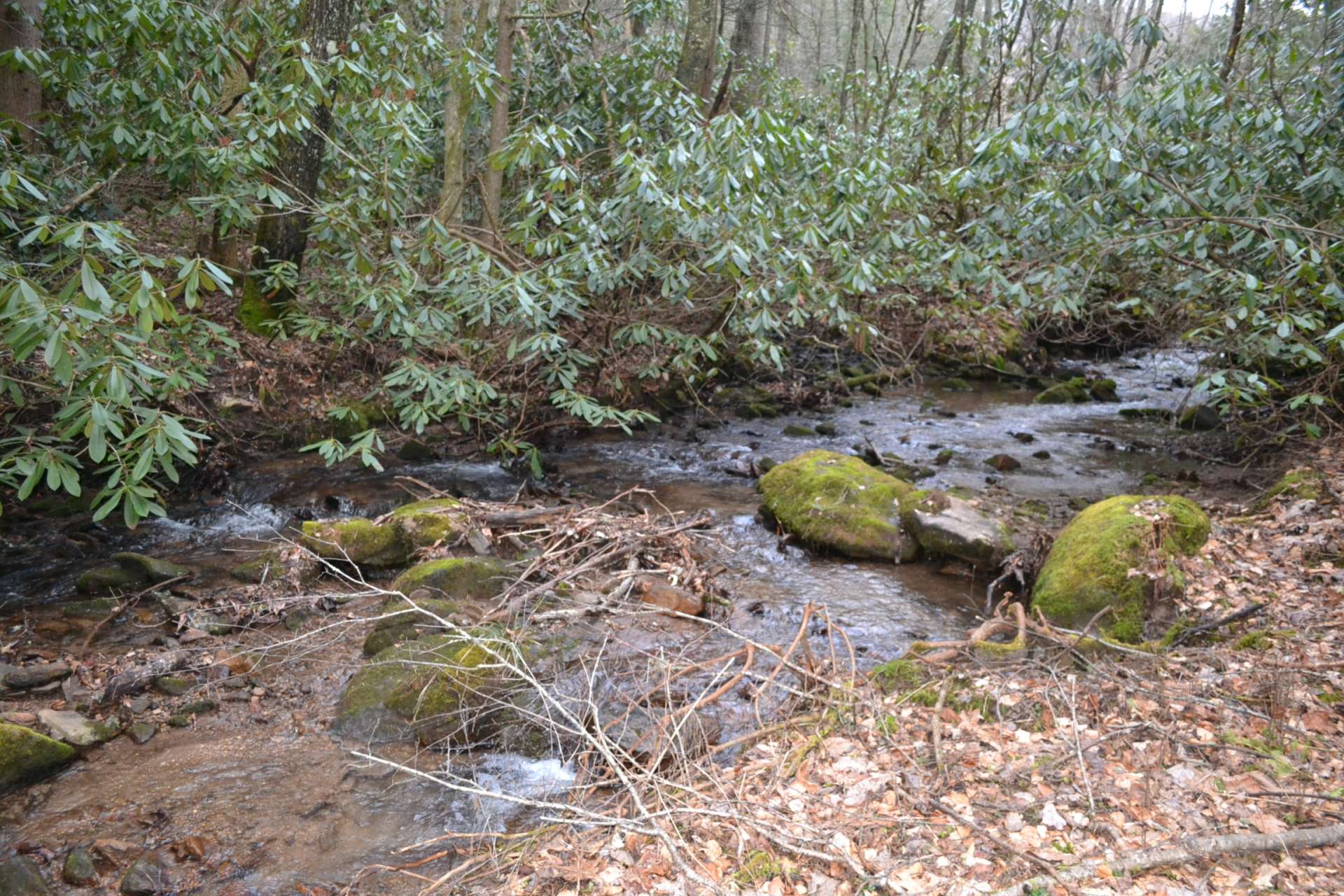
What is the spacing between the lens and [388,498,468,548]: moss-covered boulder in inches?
268

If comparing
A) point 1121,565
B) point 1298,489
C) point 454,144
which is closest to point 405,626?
point 1121,565

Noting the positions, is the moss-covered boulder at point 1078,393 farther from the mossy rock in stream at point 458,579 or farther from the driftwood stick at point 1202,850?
the driftwood stick at point 1202,850

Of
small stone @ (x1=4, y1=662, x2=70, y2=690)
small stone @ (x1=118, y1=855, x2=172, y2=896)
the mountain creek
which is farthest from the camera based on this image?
small stone @ (x1=4, y1=662, x2=70, y2=690)

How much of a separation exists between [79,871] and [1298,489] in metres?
8.38

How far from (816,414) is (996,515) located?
458 cm

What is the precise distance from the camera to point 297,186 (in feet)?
28.8

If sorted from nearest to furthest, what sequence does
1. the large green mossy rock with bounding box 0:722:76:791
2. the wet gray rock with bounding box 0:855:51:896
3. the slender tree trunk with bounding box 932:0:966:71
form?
the wet gray rock with bounding box 0:855:51:896
the large green mossy rock with bounding box 0:722:76:791
the slender tree trunk with bounding box 932:0:966:71

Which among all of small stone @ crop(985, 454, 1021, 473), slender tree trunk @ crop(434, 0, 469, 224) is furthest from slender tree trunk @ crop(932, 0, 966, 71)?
slender tree trunk @ crop(434, 0, 469, 224)

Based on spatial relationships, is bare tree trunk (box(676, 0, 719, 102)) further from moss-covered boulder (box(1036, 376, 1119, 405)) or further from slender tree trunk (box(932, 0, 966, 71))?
moss-covered boulder (box(1036, 376, 1119, 405))

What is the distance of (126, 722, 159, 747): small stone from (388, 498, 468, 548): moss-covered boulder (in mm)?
2453

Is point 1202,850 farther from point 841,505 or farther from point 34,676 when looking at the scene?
point 34,676

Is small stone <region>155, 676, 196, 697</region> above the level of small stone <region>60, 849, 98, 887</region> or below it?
above

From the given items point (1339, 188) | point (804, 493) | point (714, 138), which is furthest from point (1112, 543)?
point (714, 138)

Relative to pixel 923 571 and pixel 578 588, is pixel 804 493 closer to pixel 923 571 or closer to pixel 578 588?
pixel 923 571
